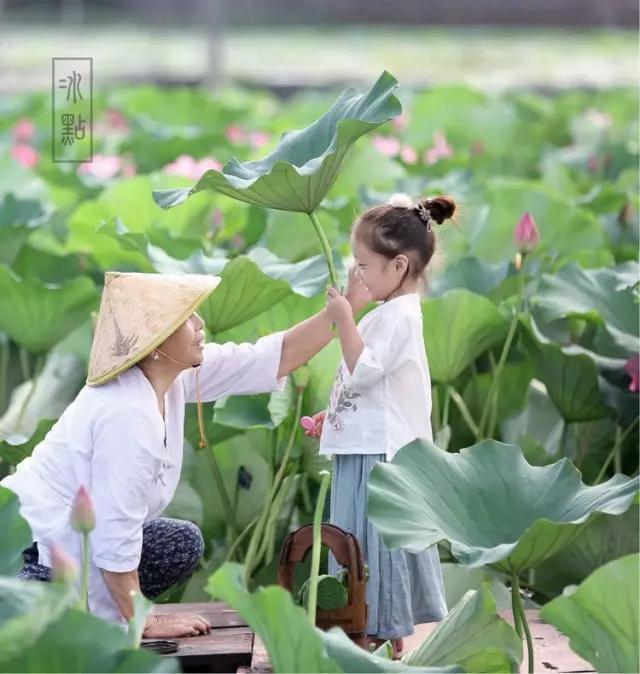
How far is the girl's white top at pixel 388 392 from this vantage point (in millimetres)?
2398

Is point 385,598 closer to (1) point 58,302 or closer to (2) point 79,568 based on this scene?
(2) point 79,568

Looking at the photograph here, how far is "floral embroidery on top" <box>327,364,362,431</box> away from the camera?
2.42m

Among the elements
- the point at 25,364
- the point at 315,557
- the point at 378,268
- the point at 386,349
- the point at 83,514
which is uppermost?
the point at 378,268

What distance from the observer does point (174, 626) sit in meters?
2.47

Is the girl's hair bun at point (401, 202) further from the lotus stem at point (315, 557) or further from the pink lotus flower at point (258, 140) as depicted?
the pink lotus flower at point (258, 140)

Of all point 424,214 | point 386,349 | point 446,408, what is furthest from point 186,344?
point 446,408

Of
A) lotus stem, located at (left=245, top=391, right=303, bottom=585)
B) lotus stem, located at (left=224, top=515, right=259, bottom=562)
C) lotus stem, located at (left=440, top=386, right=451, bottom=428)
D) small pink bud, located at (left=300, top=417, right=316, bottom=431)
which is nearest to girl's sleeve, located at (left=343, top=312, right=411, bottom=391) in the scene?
small pink bud, located at (left=300, top=417, right=316, bottom=431)

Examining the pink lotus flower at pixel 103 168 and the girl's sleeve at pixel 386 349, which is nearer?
the girl's sleeve at pixel 386 349

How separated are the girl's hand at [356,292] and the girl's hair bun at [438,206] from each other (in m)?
0.13

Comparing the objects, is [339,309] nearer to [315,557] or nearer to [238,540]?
[315,557]

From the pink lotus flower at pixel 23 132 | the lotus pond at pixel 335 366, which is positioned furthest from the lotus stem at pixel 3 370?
the pink lotus flower at pixel 23 132

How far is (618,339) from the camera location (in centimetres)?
340

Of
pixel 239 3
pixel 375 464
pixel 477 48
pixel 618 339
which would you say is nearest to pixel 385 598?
pixel 375 464

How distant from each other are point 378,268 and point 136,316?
1.16ft
